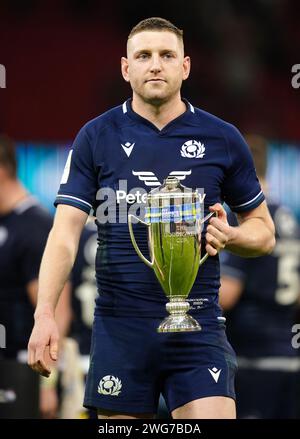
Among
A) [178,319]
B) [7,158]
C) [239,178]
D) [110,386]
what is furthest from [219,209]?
[7,158]

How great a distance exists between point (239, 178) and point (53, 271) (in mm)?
885

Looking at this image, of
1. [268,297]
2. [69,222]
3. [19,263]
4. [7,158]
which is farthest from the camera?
[268,297]

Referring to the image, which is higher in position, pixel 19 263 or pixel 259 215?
pixel 259 215

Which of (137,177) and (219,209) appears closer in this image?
(219,209)

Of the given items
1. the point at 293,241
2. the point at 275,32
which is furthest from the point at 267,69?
the point at 293,241

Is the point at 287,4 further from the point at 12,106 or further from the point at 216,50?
the point at 12,106

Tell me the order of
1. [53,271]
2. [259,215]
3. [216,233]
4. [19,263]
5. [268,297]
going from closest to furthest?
1. [216,233]
2. [53,271]
3. [259,215]
4. [19,263]
5. [268,297]

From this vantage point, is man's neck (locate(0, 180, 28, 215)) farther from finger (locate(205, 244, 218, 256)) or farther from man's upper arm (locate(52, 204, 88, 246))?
finger (locate(205, 244, 218, 256))

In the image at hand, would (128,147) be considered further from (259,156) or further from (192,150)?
(259,156)

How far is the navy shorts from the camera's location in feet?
15.0

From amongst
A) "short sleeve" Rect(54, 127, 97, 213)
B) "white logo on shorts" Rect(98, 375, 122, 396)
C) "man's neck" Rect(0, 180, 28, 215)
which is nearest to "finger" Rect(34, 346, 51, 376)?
"white logo on shorts" Rect(98, 375, 122, 396)

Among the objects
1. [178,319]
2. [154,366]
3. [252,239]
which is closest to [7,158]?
[252,239]

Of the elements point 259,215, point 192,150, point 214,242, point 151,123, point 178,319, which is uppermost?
point 151,123

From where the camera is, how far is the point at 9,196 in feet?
24.3
